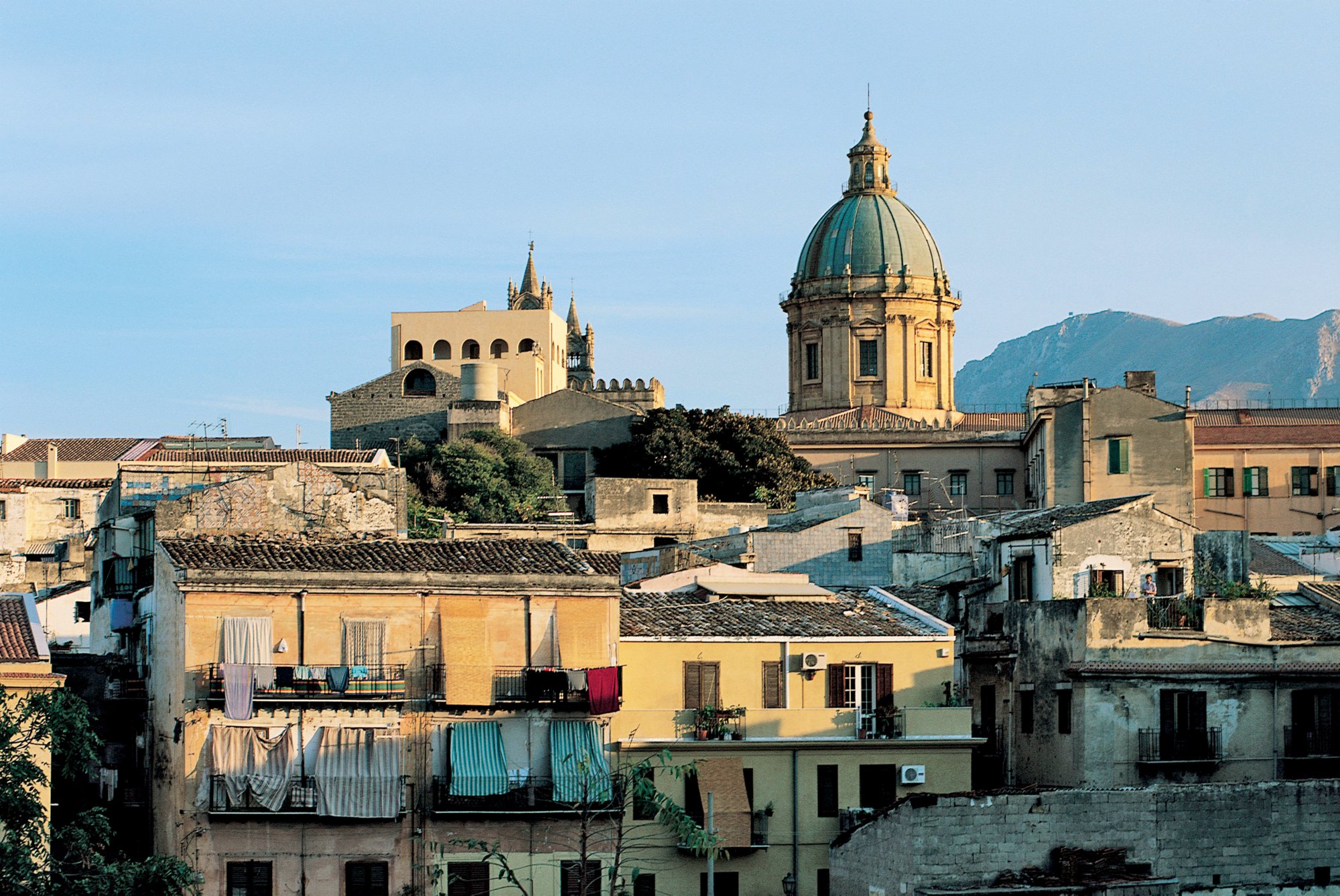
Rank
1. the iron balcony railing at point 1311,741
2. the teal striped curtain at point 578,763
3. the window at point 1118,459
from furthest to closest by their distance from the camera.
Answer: the window at point 1118,459 → the iron balcony railing at point 1311,741 → the teal striped curtain at point 578,763

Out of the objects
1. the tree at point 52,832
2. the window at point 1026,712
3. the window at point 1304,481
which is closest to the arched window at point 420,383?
the window at point 1304,481

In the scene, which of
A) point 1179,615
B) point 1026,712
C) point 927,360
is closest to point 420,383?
point 927,360

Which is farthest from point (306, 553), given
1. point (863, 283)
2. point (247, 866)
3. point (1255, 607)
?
point (863, 283)

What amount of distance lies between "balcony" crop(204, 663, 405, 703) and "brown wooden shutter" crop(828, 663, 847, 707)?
8102 millimetres

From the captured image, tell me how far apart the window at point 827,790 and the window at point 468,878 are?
→ 6.19 m

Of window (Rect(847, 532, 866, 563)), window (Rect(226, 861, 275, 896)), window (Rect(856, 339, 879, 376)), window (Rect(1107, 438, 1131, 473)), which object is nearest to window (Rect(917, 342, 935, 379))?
window (Rect(856, 339, 879, 376))

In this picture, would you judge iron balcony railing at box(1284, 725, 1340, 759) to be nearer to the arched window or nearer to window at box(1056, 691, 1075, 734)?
window at box(1056, 691, 1075, 734)

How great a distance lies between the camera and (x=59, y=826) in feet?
128

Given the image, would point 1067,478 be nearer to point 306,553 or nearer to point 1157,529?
point 1157,529

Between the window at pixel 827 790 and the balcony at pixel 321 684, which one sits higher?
the balcony at pixel 321 684

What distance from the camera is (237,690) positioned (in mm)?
36281

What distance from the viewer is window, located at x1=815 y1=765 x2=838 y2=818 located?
129ft

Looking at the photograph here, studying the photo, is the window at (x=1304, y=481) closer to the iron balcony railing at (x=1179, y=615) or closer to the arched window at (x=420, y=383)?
the arched window at (x=420, y=383)

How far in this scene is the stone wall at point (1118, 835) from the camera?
35250 millimetres
